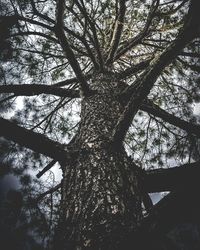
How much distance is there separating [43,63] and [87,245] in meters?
3.68

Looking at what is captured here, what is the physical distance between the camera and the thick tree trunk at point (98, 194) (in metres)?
1.32

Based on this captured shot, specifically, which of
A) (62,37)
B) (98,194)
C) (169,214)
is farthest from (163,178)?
(62,37)

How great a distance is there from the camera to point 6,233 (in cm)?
300

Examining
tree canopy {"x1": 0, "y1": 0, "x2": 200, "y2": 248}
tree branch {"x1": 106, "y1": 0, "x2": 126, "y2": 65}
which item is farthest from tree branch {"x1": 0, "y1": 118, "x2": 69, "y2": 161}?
tree branch {"x1": 106, "y1": 0, "x2": 126, "y2": 65}

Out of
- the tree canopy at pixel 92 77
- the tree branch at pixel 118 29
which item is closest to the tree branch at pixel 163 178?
the tree canopy at pixel 92 77

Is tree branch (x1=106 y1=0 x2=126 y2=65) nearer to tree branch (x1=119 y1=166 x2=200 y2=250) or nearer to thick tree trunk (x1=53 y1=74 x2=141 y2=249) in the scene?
thick tree trunk (x1=53 y1=74 x2=141 y2=249)

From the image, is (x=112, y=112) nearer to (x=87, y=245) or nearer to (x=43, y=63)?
(x=87, y=245)

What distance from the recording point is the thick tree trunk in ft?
4.33

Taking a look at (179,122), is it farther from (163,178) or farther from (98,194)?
(98,194)

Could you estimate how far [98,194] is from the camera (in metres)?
1.57

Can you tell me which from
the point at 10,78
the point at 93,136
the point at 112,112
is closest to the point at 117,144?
the point at 93,136

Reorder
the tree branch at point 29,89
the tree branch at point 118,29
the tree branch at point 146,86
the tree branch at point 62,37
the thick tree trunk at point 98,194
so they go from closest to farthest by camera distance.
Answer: the thick tree trunk at point 98,194 < the tree branch at point 146,86 < the tree branch at point 62,37 < the tree branch at point 29,89 < the tree branch at point 118,29

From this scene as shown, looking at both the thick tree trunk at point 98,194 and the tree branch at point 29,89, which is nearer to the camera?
the thick tree trunk at point 98,194

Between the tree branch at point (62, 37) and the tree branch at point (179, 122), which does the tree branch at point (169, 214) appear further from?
the tree branch at point (179, 122)
